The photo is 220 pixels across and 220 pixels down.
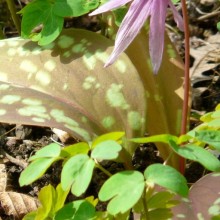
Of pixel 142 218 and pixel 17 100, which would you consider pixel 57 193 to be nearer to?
pixel 142 218

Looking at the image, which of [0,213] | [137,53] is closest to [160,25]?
[137,53]

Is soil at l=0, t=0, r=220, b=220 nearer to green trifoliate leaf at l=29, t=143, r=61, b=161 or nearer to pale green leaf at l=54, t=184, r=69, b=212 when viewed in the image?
pale green leaf at l=54, t=184, r=69, b=212

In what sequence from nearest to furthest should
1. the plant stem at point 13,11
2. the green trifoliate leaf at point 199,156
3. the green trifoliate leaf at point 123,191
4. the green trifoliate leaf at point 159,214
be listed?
the green trifoliate leaf at point 123,191
the green trifoliate leaf at point 199,156
the green trifoliate leaf at point 159,214
the plant stem at point 13,11

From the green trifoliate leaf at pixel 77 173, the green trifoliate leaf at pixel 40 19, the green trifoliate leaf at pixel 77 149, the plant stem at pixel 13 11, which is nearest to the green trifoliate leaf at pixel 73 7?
the green trifoliate leaf at pixel 40 19

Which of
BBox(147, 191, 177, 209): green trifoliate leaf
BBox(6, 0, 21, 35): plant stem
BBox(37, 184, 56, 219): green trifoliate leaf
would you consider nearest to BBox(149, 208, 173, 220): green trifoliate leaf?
BBox(147, 191, 177, 209): green trifoliate leaf

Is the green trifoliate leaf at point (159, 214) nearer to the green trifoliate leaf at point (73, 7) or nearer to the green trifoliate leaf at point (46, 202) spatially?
the green trifoliate leaf at point (46, 202)

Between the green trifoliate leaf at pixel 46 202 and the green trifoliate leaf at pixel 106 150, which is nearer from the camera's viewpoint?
the green trifoliate leaf at pixel 106 150
